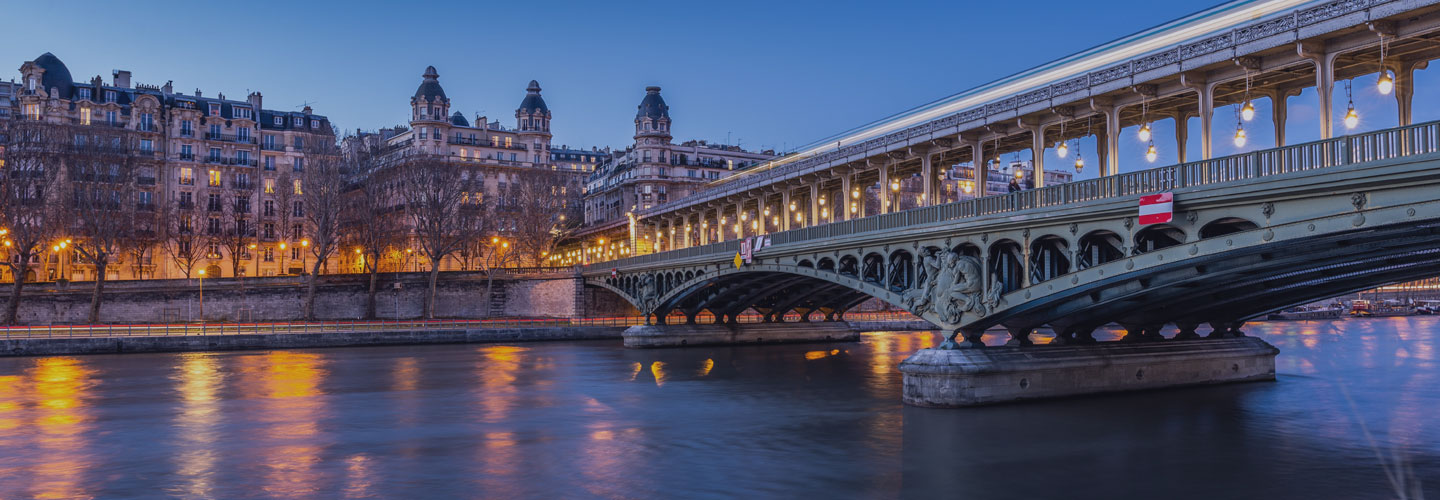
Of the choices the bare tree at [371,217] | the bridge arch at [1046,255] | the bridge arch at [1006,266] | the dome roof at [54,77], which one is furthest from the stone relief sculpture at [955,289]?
the dome roof at [54,77]

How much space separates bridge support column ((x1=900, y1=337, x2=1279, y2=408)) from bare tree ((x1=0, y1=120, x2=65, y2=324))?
2689 inches

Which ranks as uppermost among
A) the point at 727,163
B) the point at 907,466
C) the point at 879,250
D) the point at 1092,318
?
the point at 727,163

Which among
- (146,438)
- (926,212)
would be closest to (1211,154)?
(926,212)

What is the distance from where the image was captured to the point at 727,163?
443 feet

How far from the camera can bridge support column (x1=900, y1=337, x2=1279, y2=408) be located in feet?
106

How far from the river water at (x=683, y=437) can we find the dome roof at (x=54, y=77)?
76145mm

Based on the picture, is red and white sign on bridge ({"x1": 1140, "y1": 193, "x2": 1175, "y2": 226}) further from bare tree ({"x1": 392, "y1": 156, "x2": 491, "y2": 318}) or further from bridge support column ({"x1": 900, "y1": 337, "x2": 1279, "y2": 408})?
bare tree ({"x1": 392, "y1": 156, "x2": 491, "y2": 318})

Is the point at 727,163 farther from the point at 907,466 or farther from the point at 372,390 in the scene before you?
the point at 907,466

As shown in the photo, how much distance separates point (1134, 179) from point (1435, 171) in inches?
313

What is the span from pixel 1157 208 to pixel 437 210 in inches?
2845

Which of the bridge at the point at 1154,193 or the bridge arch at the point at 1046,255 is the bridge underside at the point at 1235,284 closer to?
the bridge at the point at 1154,193

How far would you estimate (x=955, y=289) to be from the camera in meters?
32.2

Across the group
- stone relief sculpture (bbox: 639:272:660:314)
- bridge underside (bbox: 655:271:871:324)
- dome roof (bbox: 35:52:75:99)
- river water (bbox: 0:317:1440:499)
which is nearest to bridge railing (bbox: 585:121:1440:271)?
river water (bbox: 0:317:1440:499)

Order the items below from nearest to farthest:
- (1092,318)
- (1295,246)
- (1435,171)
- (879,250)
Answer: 1. (1435,171)
2. (1295,246)
3. (1092,318)
4. (879,250)
